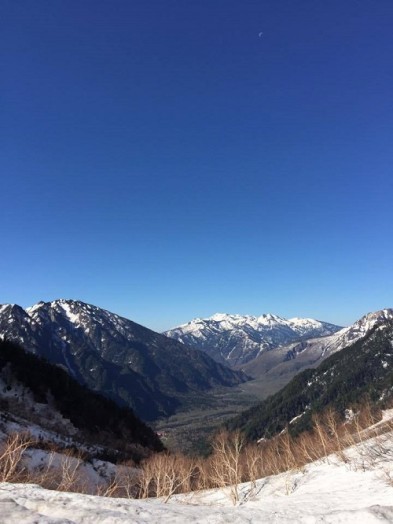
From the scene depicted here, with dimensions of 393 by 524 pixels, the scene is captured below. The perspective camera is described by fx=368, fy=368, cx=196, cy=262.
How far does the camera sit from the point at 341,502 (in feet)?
91.9

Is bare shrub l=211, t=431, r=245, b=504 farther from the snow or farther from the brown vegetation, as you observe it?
the snow

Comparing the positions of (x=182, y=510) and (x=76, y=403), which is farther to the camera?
(x=76, y=403)

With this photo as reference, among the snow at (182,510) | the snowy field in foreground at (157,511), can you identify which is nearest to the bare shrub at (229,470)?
the snow at (182,510)

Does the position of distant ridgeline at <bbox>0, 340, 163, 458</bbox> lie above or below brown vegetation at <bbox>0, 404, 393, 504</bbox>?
above

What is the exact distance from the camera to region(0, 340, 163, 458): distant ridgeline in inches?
3922

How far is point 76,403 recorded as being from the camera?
107 metres

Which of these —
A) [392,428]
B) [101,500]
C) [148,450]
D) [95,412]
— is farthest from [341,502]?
[95,412]

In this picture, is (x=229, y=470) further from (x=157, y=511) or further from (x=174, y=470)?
(x=157, y=511)

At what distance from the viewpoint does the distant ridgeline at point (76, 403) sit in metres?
99.6

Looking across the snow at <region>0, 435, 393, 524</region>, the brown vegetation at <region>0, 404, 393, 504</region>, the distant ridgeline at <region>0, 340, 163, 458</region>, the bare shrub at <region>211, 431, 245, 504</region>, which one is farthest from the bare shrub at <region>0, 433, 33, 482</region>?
the distant ridgeline at <region>0, 340, 163, 458</region>

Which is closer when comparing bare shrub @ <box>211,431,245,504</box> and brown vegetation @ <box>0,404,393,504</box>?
brown vegetation @ <box>0,404,393,504</box>

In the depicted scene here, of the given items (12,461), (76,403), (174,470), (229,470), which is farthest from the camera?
(76,403)

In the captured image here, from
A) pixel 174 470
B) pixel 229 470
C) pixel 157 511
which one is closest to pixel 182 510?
pixel 157 511

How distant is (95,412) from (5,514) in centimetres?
10304
